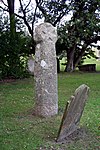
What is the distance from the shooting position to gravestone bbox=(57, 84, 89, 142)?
193 inches

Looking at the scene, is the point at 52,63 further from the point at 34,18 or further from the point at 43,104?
the point at 34,18

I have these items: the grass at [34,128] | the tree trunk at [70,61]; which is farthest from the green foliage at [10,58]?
the grass at [34,128]

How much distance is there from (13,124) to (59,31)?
47.3ft

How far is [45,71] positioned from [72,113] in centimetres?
186

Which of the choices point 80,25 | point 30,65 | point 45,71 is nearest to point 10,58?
point 30,65

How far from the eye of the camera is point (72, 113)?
5070 mm

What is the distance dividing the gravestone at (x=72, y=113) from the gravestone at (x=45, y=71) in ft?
4.61

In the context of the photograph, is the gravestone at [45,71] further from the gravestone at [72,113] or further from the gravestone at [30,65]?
the gravestone at [30,65]

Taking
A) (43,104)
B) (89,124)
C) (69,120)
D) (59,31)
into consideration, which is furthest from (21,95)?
(59,31)

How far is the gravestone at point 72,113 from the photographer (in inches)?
193

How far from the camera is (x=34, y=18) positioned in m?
21.2

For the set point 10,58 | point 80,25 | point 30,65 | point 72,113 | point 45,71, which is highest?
point 80,25

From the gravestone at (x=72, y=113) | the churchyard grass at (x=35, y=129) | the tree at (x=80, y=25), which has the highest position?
the tree at (x=80, y=25)

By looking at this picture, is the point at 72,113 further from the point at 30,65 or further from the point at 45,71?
the point at 30,65
